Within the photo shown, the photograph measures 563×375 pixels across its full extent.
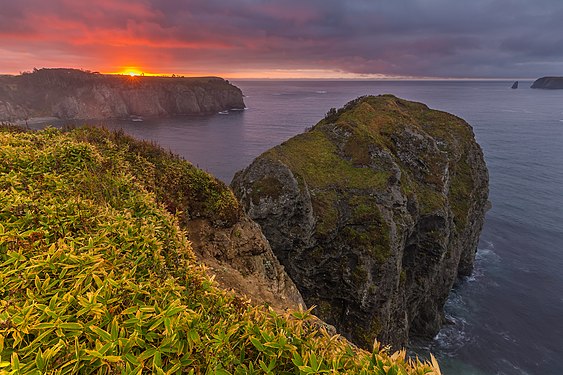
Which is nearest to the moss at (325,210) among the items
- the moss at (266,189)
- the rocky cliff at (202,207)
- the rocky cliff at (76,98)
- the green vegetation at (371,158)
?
the green vegetation at (371,158)

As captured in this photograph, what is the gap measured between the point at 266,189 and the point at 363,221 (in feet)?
28.8

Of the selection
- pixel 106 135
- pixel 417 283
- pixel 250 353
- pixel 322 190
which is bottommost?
pixel 417 283

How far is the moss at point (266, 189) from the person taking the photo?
26859 millimetres

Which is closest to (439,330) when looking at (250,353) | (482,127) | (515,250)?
(515,250)

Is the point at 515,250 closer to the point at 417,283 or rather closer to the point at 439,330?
the point at 439,330

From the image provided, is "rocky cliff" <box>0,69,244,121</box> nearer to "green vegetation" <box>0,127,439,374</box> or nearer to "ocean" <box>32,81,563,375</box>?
"ocean" <box>32,81,563,375</box>

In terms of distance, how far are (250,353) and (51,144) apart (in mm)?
10762

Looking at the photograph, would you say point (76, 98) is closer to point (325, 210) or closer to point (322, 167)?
point (322, 167)

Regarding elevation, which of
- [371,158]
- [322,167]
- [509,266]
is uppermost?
[371,158]

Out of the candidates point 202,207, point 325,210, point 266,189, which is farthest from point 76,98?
point 202,207

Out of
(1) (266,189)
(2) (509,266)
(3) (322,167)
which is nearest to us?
(1) (266,189)

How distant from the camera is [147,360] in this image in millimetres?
3984

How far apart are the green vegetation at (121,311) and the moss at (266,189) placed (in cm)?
1876

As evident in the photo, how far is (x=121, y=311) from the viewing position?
4488 millimetres
